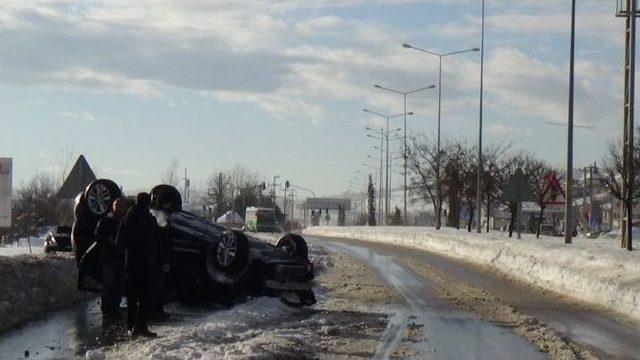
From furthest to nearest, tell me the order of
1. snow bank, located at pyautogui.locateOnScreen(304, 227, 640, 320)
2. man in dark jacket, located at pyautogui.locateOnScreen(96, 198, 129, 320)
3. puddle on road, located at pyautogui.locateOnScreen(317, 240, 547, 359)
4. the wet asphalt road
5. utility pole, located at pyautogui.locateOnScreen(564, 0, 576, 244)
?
utility pole, located at pyautogui.locateOnScreen(564, 0, 576, 244) → snow bank, located at pyautogui.locateOnScreen(304, 227, 640, 320) → man in dark jacket, located at pyautogui.locateOnScreen(96, 198, 129, 320) → the wet asphalt road → puddle on road, located at pyautogui.locateOnScreen(317, 240, 547, 359)

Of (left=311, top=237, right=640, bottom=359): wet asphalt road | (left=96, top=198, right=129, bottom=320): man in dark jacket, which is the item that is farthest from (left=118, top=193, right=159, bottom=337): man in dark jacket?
(left=311, top=237, right=640, bottom=359): wet asphalt road

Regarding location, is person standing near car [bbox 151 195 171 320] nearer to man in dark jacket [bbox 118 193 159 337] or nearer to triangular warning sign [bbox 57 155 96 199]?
man in dark jacket [bbox 118 193 159 337]

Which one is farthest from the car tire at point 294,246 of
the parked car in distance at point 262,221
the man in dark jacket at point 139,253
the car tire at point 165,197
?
the parked car in distance at point 262,221

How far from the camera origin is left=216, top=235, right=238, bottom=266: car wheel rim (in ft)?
51.6

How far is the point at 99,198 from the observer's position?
15906mm

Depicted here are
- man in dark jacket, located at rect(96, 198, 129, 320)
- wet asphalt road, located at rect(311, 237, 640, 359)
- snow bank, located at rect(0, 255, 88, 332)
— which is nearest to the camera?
wet asphalt road, located at rect(311, 237, 640, 359)

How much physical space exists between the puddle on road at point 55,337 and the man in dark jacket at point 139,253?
0.67 m

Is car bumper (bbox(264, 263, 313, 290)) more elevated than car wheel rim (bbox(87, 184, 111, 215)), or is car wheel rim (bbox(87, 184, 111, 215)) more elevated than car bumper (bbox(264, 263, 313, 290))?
car wheel rim (bbox(87, 184, 111, 215))

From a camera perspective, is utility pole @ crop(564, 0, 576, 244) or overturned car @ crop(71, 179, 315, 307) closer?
overturned car @ crop(71, 179, 315, 307)

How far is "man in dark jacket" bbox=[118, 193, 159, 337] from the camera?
1261cm

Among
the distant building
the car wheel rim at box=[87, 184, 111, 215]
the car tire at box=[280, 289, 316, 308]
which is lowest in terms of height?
the car tire at box=[280, 289, 316, 308]

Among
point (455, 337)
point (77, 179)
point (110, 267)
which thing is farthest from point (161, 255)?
point (77, 179)

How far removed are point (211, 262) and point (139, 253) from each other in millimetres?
3202

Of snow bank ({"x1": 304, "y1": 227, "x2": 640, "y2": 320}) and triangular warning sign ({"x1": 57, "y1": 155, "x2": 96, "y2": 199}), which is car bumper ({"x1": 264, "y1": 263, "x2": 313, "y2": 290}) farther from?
triangular warning sign ({"x1": 57, "y1": 155, "x2": 96, "y2": 199})
